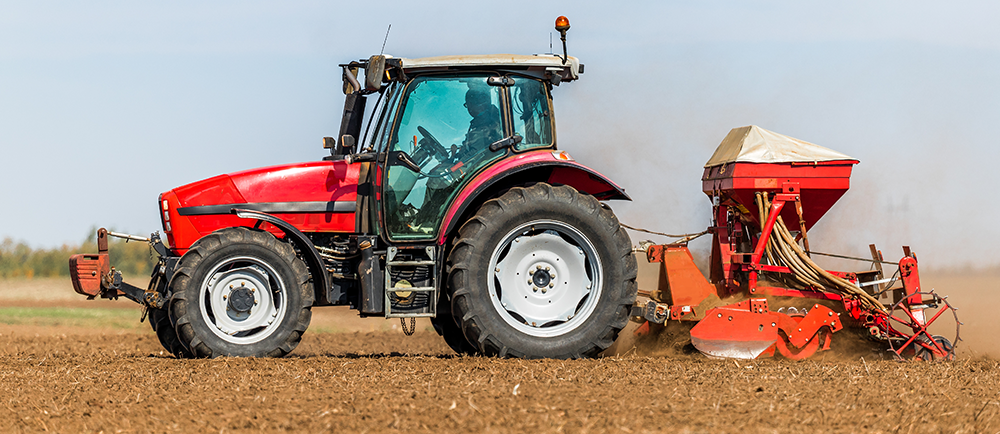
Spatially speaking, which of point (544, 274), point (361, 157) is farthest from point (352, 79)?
point (544, 274)

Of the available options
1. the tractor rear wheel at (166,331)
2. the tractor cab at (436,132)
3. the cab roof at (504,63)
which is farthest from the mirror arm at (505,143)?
the tractor rear wheel at (166,331)

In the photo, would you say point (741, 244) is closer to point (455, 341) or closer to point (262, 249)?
point (455, 341)

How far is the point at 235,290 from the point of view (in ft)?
22.0

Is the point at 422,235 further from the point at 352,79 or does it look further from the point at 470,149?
the point at 352,79

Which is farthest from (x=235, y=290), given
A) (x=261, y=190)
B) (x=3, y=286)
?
(x=3, y=286)

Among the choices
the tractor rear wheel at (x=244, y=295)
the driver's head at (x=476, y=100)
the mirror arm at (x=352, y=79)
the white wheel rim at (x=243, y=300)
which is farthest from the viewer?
the mirror arm at (x=352, y=79)

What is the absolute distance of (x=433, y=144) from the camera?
6.95 m

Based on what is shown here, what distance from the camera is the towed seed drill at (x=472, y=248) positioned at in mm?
6699

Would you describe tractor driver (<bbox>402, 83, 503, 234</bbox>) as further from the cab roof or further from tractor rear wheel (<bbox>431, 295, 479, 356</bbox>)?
tractor rear wheel (<bbox>431, 295, 479, 356</bbox>)

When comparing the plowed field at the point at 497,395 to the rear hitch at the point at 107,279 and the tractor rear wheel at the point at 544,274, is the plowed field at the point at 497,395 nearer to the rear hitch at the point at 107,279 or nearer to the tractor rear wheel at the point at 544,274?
the tractor rear wheel at the point at 544,274

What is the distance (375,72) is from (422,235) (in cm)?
128

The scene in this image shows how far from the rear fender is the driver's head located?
18.2 inches

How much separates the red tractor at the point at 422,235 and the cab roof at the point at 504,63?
0.01 meters

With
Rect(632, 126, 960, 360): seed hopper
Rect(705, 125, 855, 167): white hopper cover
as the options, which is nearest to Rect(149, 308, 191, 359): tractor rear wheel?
Rect(632, 126, 960, 360): seed hopper
